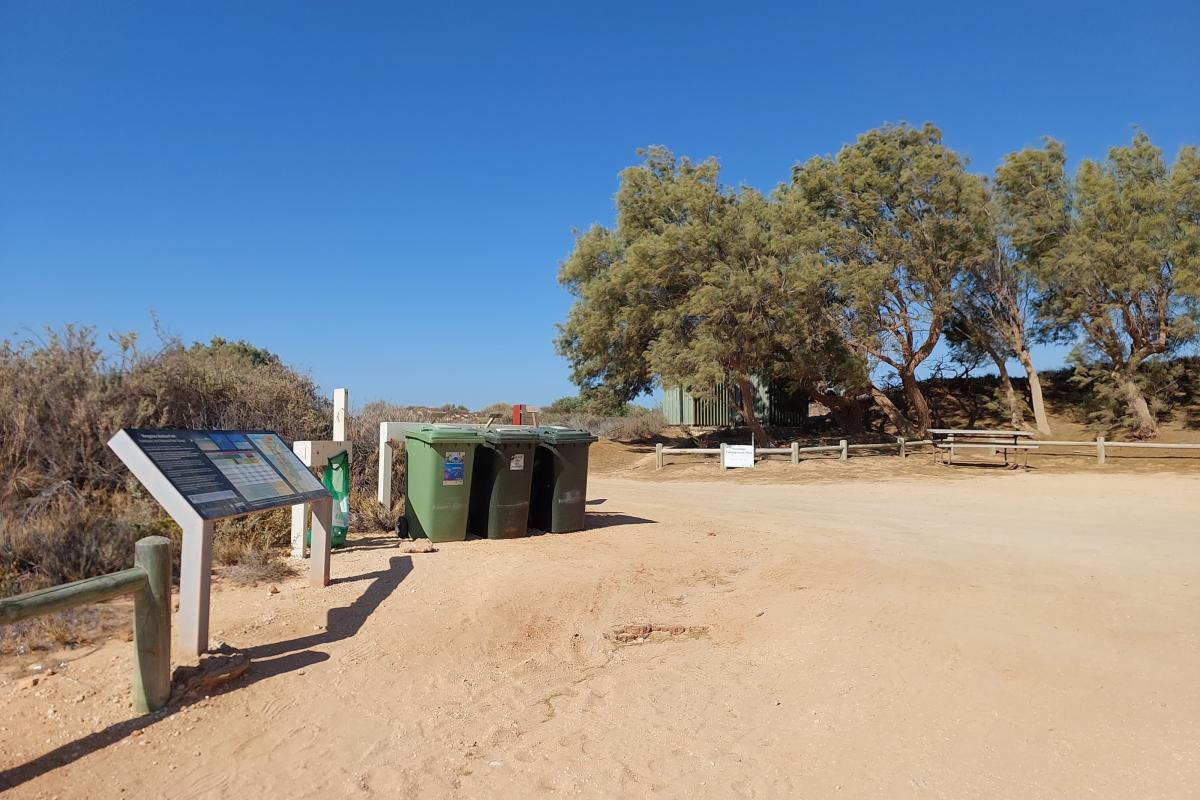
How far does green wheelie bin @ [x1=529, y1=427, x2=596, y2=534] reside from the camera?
10.0 m

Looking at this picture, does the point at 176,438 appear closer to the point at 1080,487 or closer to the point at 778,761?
the point at 778,761

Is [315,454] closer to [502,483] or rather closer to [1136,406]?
[502,483]

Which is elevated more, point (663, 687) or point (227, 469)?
point (227, 469)

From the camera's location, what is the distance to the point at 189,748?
399 cm

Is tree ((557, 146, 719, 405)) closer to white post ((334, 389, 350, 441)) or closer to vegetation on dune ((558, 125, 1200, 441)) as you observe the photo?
vegetation on dune ((558, 125, 1200, 441))

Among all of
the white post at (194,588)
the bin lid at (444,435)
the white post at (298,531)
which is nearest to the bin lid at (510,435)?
the bin lid at (444,435)

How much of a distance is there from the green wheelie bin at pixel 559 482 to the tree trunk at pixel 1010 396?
78.2ft

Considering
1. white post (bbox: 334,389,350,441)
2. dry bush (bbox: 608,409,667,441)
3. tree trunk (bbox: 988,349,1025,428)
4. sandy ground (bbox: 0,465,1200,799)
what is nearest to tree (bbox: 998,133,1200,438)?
tree trunk (bbox: 988,349,1025,428)

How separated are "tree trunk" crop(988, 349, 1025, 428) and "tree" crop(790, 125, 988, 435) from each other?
17.4ft

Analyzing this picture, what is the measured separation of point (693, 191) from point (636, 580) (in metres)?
19.2

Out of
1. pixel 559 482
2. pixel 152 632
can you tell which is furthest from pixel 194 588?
→ pixel 559 482

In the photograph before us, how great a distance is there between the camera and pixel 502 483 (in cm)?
940

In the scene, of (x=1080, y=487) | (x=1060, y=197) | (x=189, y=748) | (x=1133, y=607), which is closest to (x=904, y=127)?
(x=1060, y=197)

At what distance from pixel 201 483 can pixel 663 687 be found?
10.9 ft
